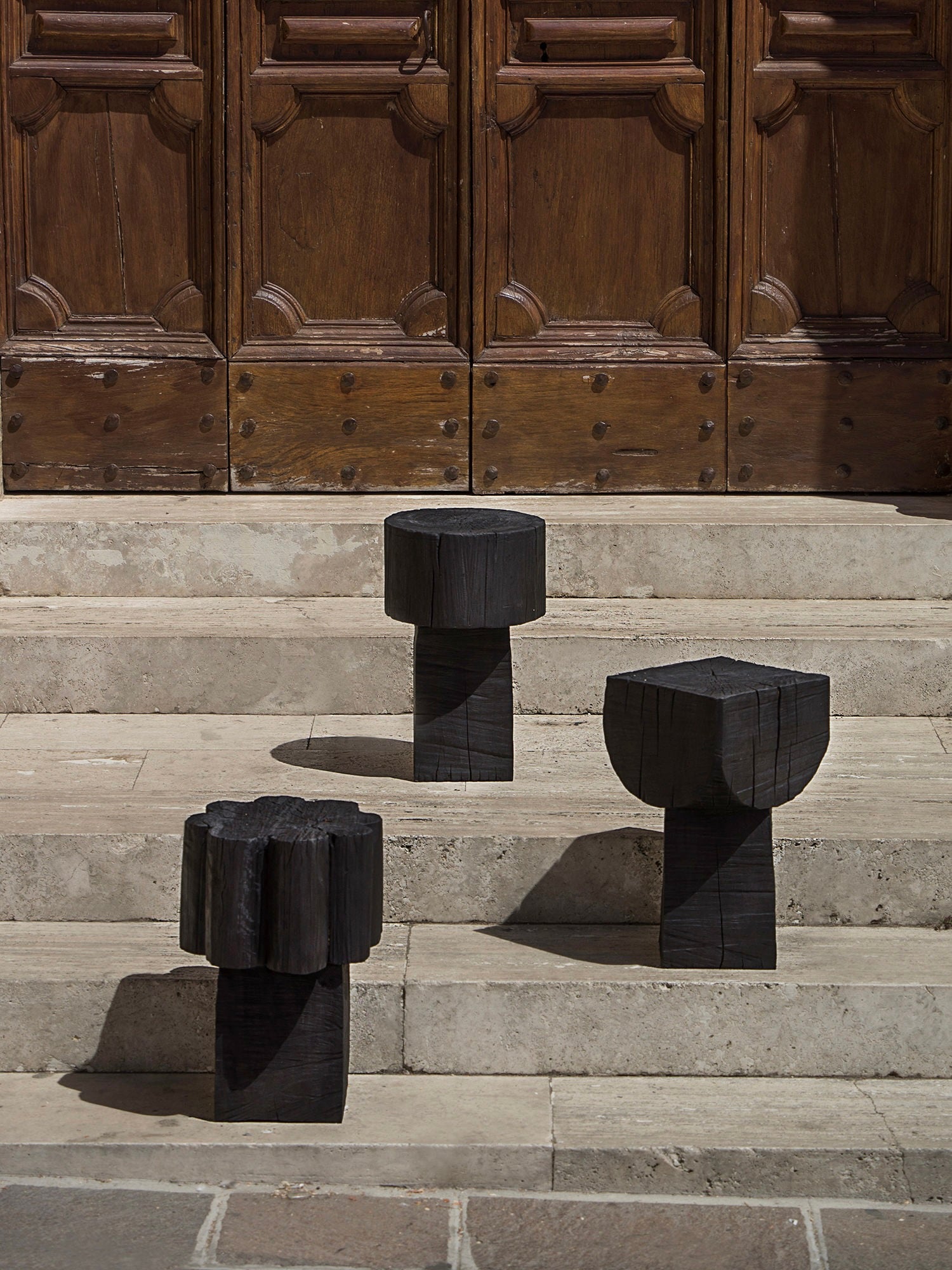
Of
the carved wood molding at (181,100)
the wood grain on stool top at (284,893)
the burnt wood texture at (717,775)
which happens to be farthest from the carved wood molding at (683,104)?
the wood grain on stool top at (284,893)

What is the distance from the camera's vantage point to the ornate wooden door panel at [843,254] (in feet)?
18.7

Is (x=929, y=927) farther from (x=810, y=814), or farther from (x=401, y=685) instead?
(x=401, y=685)

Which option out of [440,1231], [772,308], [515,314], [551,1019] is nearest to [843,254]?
[772,308]

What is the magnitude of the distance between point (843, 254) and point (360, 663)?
2.02 meters

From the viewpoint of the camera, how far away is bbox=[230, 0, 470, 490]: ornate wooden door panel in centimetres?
573

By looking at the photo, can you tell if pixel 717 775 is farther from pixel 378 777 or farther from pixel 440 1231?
pixel 378 777

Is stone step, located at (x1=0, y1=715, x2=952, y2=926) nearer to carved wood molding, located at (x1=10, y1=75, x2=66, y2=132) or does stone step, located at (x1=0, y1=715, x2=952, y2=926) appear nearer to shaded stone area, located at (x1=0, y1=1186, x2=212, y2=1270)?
shaded stone area, located at (x1=0, y1=1186, x2=212, y2=1270)

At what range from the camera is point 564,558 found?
527 cm

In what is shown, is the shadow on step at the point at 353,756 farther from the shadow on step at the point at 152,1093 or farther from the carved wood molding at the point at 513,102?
the carved wood molding at the point at 513,102

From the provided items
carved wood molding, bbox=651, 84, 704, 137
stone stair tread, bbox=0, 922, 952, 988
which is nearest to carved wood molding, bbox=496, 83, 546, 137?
carved wood molding, bbox=651, 84, 704, 137

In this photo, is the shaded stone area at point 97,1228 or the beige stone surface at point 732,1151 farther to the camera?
the beige stone surface at point 732,1151

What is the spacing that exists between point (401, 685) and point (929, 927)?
4.67 ft

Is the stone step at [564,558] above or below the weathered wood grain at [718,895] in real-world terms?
above

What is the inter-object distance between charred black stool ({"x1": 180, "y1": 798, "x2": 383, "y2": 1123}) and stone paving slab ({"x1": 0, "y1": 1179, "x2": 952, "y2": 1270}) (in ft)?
0.65
